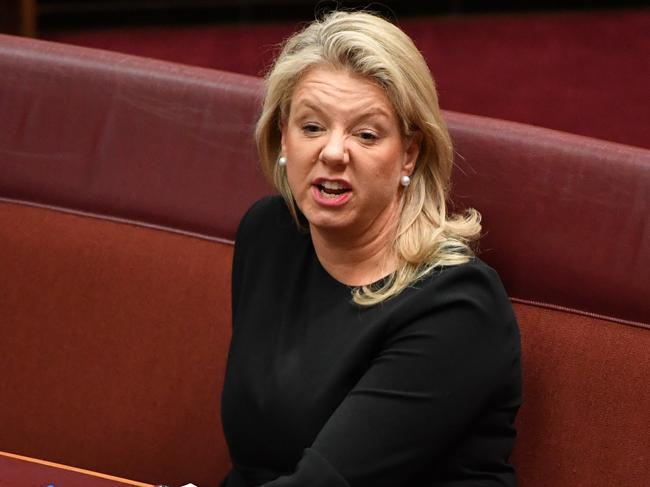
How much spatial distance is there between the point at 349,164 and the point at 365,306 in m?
0.19

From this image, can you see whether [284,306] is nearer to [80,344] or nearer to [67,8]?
[80,344]

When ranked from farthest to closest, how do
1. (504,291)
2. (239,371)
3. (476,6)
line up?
(476,6), (239,371), (504,291)

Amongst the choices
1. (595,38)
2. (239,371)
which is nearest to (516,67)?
(595,38)

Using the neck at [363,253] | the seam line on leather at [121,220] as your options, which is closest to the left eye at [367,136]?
the neck at [363,253]

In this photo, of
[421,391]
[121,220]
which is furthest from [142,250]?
[421,391]

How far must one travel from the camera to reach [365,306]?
1588 millimetres

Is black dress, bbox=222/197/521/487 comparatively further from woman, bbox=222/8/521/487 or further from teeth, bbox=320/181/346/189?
teeth, bbox=320/181/346/189

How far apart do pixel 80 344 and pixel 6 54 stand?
0.48 metres

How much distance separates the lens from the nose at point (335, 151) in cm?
157

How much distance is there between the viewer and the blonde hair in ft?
5.13

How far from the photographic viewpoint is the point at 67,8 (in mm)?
3721

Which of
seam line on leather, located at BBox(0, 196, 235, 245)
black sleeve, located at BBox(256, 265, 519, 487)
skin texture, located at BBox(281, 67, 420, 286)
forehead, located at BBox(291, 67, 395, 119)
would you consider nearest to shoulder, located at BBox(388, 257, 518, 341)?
black sleeve, located at BBox(256, 265, 519, 487)

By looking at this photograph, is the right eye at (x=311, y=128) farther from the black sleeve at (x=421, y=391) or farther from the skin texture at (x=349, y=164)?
the black sleeve at (x=421, y=391)

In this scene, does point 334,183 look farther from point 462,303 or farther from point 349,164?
point 462,303
